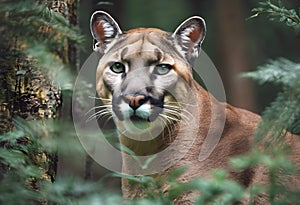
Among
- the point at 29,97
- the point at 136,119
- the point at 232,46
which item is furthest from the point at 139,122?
the point at 232,46

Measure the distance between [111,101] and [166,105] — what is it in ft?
1.19

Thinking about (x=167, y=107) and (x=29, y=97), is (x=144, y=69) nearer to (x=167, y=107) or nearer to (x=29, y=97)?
(x=167, y=107)

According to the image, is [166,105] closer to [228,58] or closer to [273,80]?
[273,80]

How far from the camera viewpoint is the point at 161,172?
4383mm

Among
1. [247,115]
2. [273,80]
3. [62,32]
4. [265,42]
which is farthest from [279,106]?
[265,42]

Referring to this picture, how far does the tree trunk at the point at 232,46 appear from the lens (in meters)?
10.5

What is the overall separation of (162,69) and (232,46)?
21.4 feet

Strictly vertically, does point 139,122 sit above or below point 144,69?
below

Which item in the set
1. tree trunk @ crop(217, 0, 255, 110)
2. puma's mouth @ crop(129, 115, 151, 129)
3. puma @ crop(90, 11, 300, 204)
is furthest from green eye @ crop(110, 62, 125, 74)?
tree trunk @ crop(217, 0, 255, 110)

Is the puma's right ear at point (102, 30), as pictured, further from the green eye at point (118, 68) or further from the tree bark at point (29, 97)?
the tree bark at point (29, 97)

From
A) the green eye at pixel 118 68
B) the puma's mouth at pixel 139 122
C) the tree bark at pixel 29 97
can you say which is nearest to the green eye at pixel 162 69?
the green eye at pixel 118 68

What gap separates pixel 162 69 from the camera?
14.0ft

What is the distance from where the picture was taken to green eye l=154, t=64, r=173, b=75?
4262mm

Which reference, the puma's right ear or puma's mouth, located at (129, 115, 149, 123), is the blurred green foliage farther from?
the puma's right ear
